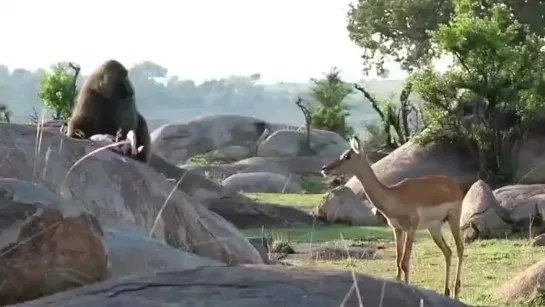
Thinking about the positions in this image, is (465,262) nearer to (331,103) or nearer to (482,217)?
(482,217)

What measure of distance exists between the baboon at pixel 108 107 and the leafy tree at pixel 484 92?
11423 mm

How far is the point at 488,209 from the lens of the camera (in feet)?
45.7

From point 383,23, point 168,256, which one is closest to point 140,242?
point 168,256

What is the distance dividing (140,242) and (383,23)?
3548 cm

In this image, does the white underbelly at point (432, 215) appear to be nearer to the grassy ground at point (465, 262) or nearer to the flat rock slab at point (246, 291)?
the grassy ground at point (465, 262)

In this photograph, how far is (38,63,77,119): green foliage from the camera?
29.5m

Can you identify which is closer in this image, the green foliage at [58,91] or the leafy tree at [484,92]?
the leafy tree at [484,92]

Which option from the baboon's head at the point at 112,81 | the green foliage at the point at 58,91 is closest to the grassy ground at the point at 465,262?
the baboon's head at the point at 112,81

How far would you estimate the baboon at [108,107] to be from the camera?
1192 centimetres

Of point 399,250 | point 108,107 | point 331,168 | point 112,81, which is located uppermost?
point 112,81

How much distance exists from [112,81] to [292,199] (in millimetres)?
8284

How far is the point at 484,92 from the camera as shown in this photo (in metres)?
23.0

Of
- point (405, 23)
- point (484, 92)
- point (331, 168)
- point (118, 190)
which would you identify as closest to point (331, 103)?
point (405, 23)

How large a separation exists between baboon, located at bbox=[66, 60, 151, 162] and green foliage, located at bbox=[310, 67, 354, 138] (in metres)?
26.1
